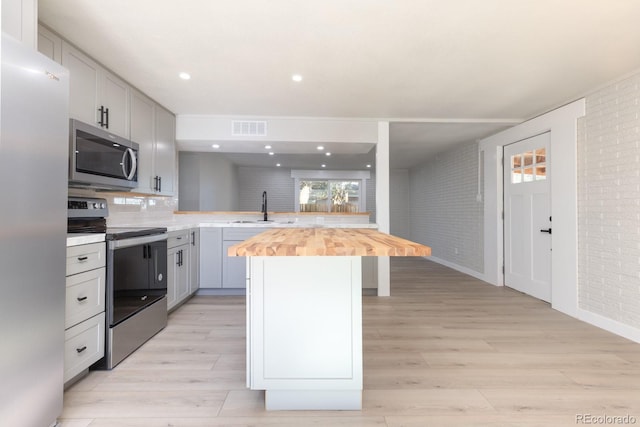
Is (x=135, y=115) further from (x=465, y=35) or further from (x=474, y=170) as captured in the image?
(x=474, y=170)

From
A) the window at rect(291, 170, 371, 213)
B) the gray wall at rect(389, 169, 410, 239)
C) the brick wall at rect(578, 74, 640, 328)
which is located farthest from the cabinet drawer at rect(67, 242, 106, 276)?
the gray wall at rect(389, 169, 410, 239)

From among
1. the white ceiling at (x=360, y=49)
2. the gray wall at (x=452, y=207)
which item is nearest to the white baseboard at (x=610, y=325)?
the gray wall at (x=452, y=207)

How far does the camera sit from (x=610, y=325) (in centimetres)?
287

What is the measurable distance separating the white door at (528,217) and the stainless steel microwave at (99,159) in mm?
4479

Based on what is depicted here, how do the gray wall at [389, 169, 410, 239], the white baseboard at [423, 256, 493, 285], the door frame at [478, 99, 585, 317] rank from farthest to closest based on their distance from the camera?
the gray wall at [389, 169, 410, 239] → the white baseboard at [423, 256, 493, 285] → the door frame at [478, 99, 585, 317]

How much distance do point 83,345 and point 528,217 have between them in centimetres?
473

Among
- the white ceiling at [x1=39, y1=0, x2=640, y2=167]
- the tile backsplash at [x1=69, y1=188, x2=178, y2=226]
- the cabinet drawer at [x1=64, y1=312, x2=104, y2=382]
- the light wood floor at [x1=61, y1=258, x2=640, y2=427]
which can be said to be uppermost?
the white ceiling at [x1=39, y1=0, x2=640, y2=167]

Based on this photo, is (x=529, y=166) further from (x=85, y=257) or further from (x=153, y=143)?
(x=85, y=257)

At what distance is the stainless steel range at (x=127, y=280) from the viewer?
2143 millimetres

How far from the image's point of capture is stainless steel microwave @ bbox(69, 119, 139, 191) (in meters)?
2.19

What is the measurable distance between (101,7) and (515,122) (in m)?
4.46

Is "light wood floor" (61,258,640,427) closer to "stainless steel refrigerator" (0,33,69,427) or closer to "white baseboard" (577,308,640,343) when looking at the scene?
"white baseboard" (577,308,640,343)

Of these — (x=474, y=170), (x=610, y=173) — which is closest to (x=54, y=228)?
(x=610, y=173)

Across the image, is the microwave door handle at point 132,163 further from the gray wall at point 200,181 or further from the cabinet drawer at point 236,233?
the gray wall at point 200,181
